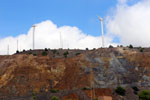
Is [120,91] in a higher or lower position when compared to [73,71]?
lower

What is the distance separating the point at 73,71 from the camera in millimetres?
72688

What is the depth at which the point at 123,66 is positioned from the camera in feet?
253

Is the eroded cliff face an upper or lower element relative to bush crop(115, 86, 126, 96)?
upper

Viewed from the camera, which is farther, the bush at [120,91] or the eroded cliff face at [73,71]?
the eroded cliff face at [73,71]

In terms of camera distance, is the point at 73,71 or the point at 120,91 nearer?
the point at 120,91

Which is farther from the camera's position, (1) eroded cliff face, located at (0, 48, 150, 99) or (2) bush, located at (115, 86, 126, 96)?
(1) eroded cliff face, located at (0, 48, 150, 99)

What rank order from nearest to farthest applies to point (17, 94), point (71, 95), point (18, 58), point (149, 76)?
point (71, 95)
point (17, 94)
point (149, 76)
point (18, 58)

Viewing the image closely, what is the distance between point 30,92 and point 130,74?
3523cm

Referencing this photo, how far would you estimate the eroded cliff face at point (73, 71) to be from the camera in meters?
68.6

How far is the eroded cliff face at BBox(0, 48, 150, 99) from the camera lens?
2699 inches

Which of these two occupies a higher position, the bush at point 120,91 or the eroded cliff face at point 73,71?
the eroded cliff face at point 73,71

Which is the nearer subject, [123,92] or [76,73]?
[123,92]

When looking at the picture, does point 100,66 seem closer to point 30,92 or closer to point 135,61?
point 135,61

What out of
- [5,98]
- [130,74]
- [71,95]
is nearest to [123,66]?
[130,74]
